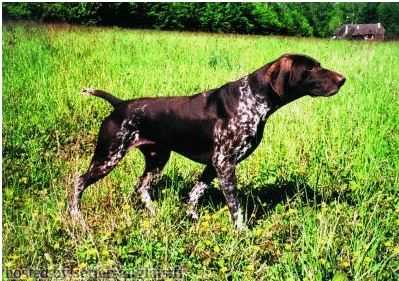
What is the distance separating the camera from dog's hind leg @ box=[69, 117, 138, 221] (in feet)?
14.1

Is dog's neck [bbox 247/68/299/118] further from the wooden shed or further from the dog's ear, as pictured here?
the wooden shed

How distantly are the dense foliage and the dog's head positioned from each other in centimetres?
51

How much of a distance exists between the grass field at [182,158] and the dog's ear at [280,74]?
1.09ft

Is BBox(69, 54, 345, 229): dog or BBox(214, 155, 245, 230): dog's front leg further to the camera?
BBox(214, 155, 245, 230): dog's front leg

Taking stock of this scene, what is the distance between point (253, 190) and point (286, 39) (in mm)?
1160

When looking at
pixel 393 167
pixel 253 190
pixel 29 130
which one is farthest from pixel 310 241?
pixel 29 130

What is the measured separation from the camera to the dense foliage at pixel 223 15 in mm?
4312

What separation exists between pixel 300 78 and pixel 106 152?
1473mm

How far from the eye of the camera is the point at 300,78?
161 inches

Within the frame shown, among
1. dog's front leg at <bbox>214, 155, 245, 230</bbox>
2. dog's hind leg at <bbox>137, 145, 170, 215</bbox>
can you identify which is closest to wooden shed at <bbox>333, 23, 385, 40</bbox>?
dog's front leg at <bbox>214, 155, 245, 230</bbox>

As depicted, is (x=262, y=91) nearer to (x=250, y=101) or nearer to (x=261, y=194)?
(x=250, y=101)

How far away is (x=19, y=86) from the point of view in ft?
13.8

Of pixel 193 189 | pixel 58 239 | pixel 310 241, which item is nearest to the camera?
pixel 310 241

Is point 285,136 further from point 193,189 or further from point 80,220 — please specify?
point 80,220
